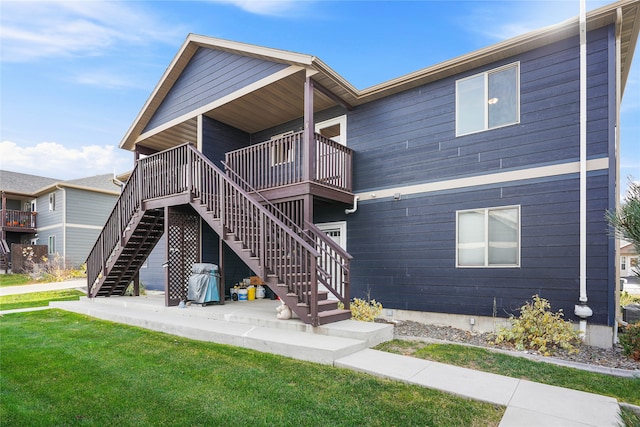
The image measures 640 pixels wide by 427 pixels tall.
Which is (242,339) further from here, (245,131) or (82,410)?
(245,131)

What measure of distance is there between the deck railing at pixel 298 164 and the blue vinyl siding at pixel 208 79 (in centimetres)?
168

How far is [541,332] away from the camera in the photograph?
545 centimetres

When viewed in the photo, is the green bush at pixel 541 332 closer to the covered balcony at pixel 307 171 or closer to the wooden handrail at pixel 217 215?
the wooden handrail at pixel 217 215

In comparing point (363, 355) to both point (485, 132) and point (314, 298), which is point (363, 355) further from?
point (485, 132)

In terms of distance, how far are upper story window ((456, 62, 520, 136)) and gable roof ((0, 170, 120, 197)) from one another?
67.5ft

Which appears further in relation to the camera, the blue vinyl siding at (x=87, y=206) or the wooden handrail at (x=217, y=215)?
the blue vinyl siding at (x=87, y=206)

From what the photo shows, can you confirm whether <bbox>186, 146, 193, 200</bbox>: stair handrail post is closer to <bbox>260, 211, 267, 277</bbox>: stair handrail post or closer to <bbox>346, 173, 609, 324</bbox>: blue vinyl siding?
<bbox>260, 211, 267, 277</bbox>: stair handrail post

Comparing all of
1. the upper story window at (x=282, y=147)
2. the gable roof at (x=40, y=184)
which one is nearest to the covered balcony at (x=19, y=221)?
the gable roof at (x=40, y=184)

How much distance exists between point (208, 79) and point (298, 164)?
3695mm

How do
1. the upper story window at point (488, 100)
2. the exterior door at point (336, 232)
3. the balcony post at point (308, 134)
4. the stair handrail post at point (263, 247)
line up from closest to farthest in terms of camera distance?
the stair handrail post at point (263, 247)
the upper story window at point (488, 100)
the balcony post at point (308, 134)
the exterior door at point (336, 232)

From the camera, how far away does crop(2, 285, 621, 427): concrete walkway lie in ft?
10.5

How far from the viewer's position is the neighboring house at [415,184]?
5789mm

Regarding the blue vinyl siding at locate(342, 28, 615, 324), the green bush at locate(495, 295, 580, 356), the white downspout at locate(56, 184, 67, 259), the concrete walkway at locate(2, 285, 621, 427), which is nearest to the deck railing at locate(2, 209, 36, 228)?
the white downspout at locate(56, 184, 67, 259)

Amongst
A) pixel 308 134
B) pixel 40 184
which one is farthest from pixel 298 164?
pixel 40 184
